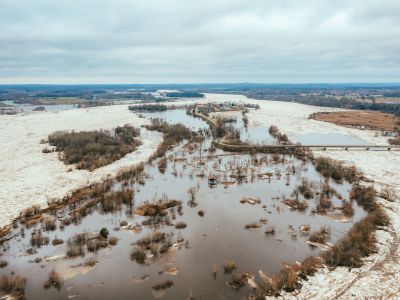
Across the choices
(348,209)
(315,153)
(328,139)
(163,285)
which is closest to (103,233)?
(163,285)

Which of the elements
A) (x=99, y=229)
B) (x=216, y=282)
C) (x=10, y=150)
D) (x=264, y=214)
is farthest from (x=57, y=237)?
(x=10, y=150)

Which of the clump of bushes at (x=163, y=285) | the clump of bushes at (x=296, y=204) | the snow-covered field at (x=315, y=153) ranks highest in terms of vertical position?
the snow-covered field at (x=315, y=153)

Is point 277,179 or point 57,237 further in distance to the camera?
point 277,179

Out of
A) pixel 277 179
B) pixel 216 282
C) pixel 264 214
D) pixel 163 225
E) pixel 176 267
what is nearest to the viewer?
pixel 216 282

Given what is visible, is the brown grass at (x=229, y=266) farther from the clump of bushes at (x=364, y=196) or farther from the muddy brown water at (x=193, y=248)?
the clump of bushes at (x=364, y=196)

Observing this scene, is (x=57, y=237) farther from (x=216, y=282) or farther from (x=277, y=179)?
(x=277, y=179)

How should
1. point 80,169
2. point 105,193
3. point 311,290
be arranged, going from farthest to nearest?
point 80,169 → point 105,193 → point 311,290

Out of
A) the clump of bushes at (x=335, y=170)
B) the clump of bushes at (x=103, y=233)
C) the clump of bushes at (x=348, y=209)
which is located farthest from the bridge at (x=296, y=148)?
the clump of bushes at (x=103, y=233)
